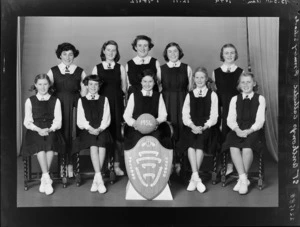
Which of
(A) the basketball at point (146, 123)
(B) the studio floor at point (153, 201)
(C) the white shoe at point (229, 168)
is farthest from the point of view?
(C) the white shoe at point (229, 168)

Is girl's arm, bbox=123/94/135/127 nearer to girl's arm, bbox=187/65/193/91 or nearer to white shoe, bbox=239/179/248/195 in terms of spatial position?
girl's arm, bbox=187/65/193/91

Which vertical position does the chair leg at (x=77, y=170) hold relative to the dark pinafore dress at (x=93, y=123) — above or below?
below

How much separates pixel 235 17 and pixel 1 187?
72.9 inches

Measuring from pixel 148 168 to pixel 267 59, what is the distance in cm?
103

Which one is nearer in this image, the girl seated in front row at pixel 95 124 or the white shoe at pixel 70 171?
the girl seated in front row at pixel 95 124

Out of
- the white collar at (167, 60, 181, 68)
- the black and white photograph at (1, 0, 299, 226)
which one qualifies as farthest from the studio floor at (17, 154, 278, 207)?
the white collar at (167, 60, 181, 68)

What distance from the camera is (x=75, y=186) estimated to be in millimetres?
3664

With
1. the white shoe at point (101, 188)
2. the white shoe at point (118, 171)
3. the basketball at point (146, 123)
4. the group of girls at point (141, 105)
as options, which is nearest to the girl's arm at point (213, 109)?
the group of girls at point (141, 105)

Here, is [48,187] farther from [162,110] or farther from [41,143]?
[162,110]

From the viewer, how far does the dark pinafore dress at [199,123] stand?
142 inches

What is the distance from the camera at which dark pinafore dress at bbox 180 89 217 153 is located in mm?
3604

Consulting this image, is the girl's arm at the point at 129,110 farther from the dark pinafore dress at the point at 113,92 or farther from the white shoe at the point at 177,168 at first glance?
the white shoe at the point at 177,168

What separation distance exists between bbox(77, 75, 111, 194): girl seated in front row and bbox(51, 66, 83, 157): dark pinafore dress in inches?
2.2

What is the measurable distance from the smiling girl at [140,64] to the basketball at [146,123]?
20cm
